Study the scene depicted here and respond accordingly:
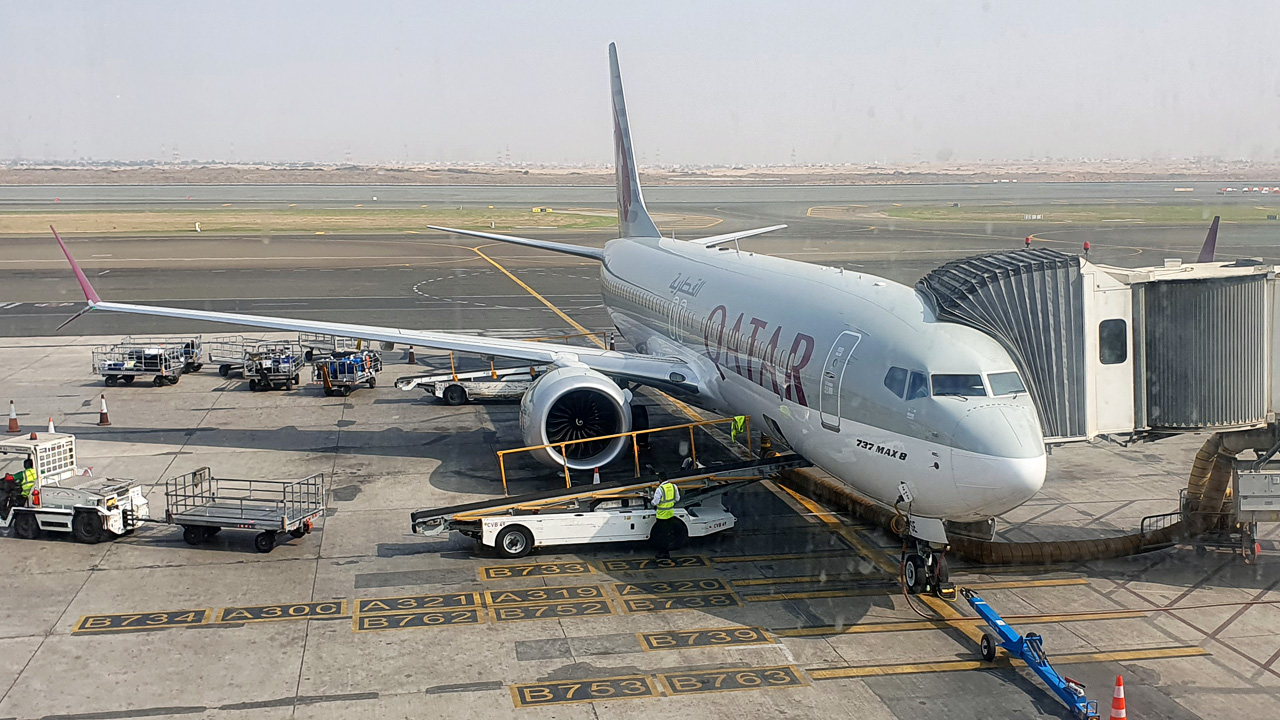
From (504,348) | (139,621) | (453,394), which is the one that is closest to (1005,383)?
(139,621)

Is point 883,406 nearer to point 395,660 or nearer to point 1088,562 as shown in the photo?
point 1088,562

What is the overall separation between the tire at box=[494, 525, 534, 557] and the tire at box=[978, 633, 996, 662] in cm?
755

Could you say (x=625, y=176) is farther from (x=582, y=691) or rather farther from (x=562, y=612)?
(x=582, y=691)

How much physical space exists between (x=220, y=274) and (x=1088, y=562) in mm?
55054

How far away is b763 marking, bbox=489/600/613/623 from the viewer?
1577cm

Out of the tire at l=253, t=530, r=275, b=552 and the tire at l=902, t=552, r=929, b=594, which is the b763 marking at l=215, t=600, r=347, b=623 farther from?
the tire at l=902, t=552, r=929, b=594

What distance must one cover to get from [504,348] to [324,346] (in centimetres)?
1656

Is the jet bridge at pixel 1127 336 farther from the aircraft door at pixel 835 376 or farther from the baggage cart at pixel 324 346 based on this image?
the baggage cart at pixel 324 346

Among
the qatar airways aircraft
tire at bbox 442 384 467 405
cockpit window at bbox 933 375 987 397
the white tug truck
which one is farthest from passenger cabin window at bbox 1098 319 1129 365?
tire at bbox 442 384 467 405

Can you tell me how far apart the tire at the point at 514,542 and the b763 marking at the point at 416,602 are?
168 centimetres

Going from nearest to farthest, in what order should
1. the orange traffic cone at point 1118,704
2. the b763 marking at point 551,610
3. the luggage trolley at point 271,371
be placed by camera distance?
the orange traffic cone at point 1118,704 → the b763 marking at point 551,610 → the luggage trolley at point 271,371

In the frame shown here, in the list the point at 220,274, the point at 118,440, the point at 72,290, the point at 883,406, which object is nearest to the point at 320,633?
the point at 883,406

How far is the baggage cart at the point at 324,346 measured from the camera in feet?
121

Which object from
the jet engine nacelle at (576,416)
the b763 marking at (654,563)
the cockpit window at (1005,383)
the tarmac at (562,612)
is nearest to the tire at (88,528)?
the tarmac at (562,612)
